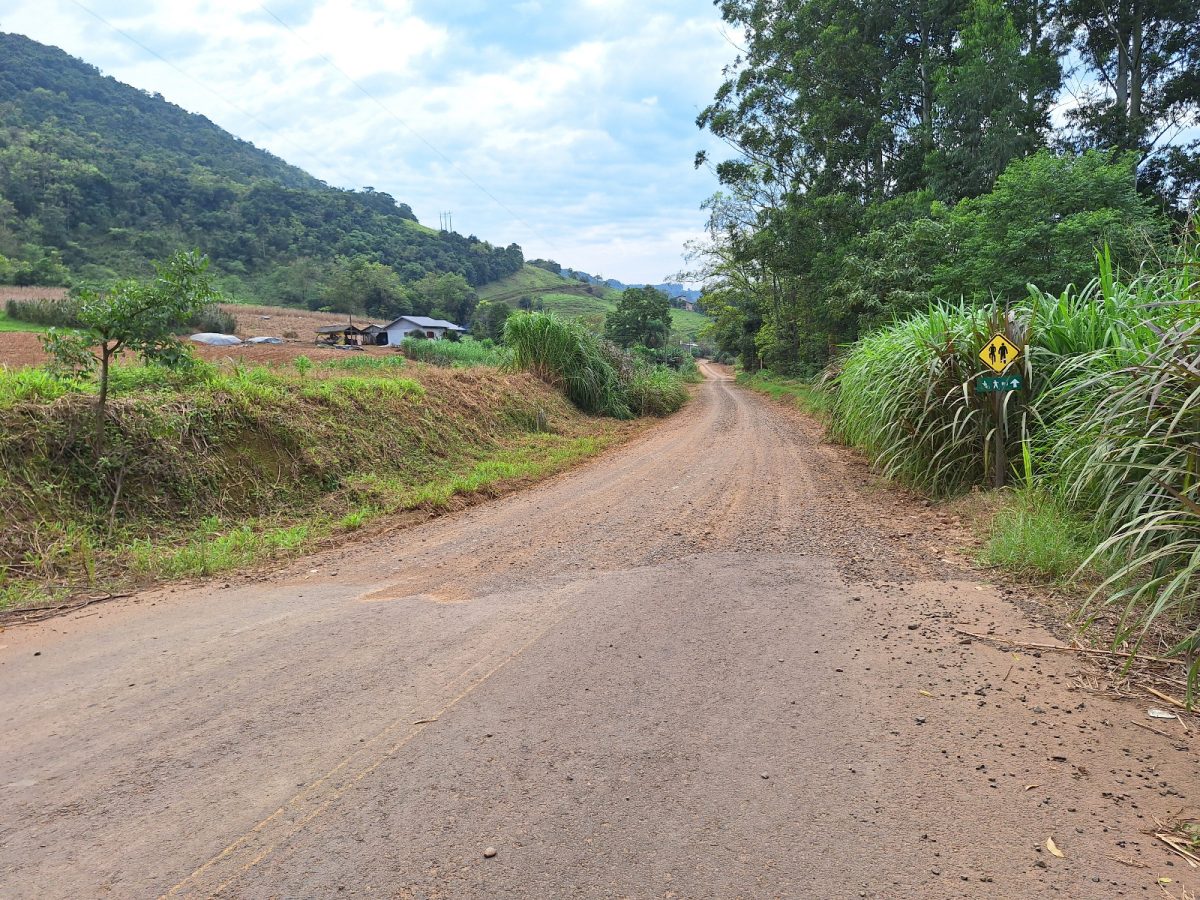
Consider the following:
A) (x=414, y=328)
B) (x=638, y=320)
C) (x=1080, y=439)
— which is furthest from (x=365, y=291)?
(x=1080, y=439)

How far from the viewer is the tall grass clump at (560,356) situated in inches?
697

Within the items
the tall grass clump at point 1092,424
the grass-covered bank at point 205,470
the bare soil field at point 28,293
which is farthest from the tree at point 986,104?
the bare soil field at point 28,293

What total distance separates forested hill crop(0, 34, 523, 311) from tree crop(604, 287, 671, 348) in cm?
3020

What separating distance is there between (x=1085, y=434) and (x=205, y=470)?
301 inches

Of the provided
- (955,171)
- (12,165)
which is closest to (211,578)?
(955,171)

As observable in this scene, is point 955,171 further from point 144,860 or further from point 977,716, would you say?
point 144,860

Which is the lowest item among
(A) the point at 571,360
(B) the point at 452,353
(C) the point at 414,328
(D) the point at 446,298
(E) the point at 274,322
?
(A) the point at 571,360

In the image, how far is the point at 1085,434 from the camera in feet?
14.5

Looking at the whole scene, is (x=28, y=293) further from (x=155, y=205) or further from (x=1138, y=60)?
(x=1138, y=60)

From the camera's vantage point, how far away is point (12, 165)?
55438mm

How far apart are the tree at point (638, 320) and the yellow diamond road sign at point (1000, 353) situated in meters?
37.8

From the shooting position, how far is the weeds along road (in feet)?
6.06

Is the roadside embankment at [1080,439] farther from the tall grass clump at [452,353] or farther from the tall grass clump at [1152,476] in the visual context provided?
the tall grass clump at [452,353]

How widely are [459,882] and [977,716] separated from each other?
2124mm
